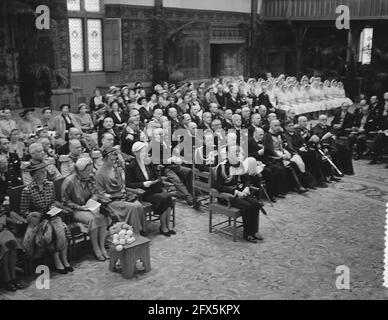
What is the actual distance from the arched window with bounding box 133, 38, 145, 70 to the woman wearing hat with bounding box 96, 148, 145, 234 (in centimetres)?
1021

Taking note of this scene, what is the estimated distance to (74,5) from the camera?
50.3ft

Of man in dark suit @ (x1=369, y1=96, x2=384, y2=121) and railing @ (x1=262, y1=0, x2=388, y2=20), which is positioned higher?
railing @ (x1=262, y1=0, x2=388, y2=20)

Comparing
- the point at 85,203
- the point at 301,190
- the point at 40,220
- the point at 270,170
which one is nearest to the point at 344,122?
the point at 301,190

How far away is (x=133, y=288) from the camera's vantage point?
5.93 m

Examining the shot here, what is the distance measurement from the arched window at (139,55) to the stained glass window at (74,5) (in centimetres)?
225

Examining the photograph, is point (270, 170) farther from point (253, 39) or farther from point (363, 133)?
point (253, 39)

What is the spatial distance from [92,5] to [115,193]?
1040 cm

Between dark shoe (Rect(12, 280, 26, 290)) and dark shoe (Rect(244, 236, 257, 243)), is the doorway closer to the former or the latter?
dark shoe (Rect(244, 236, 257, 243))

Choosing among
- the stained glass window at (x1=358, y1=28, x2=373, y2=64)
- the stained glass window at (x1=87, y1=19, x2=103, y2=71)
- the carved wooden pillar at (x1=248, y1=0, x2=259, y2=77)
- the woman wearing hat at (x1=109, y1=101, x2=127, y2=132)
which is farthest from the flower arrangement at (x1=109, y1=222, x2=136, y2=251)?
the stained glass window at (x1=358, y1=28, x2=373, y2=64)

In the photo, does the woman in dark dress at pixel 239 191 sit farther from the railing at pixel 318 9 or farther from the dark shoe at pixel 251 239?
the railing at pixel 318 9

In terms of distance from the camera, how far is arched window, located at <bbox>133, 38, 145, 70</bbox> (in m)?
16.9

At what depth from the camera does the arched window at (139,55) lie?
1688 centimetres

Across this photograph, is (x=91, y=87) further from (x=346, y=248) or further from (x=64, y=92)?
(x=346, y=248)

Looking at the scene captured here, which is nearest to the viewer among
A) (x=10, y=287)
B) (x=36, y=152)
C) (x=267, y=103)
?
(x=10, y=287)
